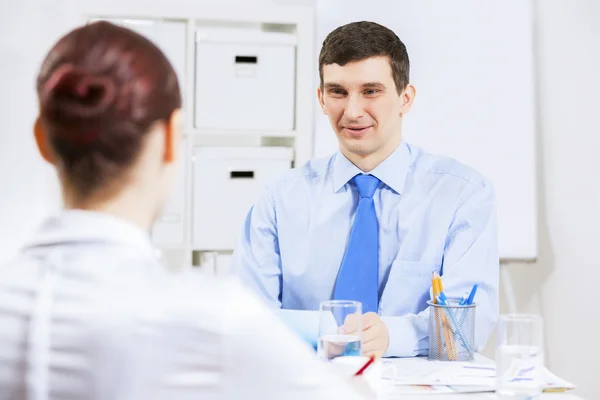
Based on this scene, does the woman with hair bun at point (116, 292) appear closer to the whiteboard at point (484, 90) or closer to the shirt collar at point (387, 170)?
the shirt collar at point (387, 170)

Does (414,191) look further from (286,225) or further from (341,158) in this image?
(286,225)

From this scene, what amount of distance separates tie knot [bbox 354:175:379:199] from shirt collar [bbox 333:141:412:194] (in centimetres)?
1

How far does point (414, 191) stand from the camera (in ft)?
6.23

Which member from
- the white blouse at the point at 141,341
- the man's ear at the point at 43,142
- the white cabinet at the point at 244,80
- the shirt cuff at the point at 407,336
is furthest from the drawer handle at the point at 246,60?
the white blouse at the point at 141,341

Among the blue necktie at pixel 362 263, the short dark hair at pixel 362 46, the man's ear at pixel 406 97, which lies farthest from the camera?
the man's ear at pixel 406 97

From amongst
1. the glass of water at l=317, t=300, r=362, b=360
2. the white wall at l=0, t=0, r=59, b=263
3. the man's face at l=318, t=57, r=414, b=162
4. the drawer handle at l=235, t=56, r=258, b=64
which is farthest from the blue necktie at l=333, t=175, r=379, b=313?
the white wall at l=0, t=0, r=59, b=263

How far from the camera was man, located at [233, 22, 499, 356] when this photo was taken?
1786mm

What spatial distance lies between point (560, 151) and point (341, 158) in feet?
3.91

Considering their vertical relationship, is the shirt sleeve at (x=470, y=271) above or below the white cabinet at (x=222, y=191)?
below

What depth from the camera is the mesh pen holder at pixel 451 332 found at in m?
1.50

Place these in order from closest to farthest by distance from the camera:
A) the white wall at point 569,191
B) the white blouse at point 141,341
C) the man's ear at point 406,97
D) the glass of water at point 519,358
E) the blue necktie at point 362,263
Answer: the white blouse at point 141,341 → the glass of water at point 519,358 → the blue necktie at point 362,263 → the man's ear at point 406,97 → the white wall at point 569,191

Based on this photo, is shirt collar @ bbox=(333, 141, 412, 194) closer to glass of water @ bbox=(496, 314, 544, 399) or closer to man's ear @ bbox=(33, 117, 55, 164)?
glass of water @ bbox=(496, 314, 544, 399)

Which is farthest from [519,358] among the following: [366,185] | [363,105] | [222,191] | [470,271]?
[222,191]

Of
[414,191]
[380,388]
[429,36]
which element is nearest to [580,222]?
[429,36]
